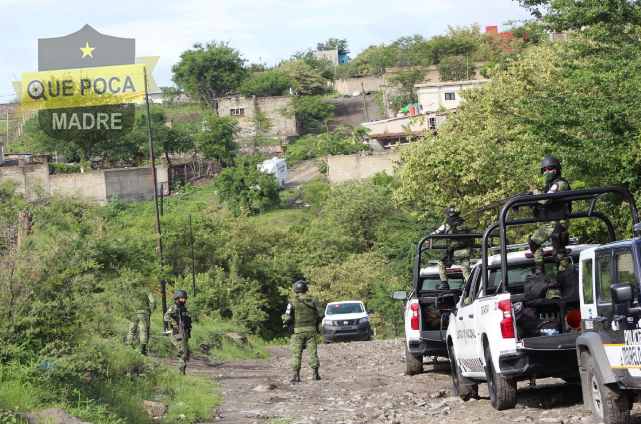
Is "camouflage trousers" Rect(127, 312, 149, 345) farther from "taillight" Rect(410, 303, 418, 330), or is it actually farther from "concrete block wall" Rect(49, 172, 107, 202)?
"concrete block wall" Rect(49, 172, 107, 202)

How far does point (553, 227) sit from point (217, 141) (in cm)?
7986

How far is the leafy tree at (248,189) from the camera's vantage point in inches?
2938

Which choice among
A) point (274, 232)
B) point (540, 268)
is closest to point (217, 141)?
point (274, 232)

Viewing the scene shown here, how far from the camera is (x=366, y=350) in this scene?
2594 centimetres

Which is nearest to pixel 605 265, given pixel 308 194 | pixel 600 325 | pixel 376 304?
pixel 600 325

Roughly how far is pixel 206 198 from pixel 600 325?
72935 millimetres

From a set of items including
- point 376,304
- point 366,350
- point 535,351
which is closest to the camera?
point 535,351

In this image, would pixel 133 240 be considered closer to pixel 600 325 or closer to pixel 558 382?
pixel 558 382

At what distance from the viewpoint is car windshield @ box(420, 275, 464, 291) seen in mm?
16455

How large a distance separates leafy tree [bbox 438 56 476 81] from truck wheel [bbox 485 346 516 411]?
97.7m

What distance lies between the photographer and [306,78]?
11950 centimetres

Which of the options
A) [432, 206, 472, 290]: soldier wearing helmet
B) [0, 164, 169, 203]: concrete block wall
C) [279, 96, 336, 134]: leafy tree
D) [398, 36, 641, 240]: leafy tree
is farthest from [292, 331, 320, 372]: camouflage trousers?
[279, 96, 336, 134]: leafy tree

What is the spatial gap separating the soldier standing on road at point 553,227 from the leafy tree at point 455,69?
316ft

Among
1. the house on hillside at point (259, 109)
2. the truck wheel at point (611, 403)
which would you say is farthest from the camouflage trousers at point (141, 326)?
the house on hillside at point (259, 109)
